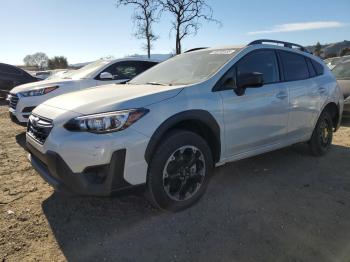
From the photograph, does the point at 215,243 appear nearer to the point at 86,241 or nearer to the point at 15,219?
the point at 86,241

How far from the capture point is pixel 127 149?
3133 millimetres

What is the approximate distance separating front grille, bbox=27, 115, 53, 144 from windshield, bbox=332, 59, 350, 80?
838 cm

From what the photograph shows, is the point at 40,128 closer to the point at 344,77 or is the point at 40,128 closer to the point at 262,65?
the point at 262,65

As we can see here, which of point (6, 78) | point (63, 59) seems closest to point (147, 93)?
point (6, 78)

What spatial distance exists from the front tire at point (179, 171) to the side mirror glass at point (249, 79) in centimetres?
79

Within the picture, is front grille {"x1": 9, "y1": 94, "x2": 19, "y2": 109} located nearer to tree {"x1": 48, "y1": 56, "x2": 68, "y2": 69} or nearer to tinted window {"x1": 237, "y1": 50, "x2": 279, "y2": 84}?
tinted window {"x1": 237, "y1": 50, "x2": 279, "y2": 84}

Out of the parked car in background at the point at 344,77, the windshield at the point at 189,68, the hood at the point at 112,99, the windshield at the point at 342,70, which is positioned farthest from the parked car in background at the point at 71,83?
the windshield at the point at 342,70

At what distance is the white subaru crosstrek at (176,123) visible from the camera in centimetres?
314

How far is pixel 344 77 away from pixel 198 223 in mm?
7941

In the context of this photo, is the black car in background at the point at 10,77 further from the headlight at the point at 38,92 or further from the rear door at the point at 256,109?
the rear door at the point at 256,109

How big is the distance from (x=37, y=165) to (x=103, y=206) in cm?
77

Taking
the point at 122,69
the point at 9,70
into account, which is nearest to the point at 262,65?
the point at 122,69

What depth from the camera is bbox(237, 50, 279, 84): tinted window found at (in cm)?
435

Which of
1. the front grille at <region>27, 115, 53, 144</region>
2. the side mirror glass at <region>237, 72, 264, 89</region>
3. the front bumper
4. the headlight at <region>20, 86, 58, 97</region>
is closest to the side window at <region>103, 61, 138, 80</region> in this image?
the headlight at <region>20, 86, 58, 97</region>
